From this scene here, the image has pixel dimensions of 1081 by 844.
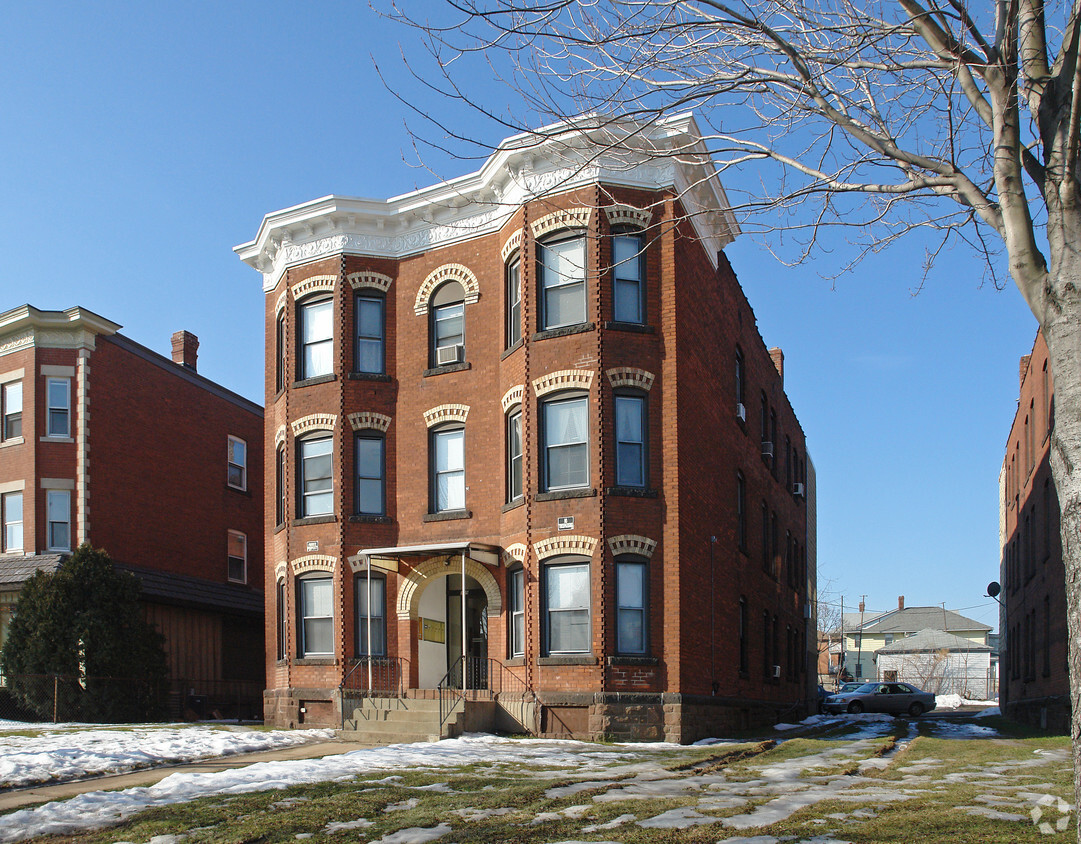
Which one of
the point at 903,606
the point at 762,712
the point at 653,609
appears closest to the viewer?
the point at 653,609

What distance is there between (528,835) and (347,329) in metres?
17.2

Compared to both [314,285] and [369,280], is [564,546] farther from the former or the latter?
[314,285]

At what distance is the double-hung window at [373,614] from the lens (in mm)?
23266

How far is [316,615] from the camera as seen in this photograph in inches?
941

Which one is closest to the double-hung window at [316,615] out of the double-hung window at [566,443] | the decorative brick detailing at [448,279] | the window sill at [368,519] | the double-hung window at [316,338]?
the window sill at [368,519]

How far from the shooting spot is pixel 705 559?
22.7 meters

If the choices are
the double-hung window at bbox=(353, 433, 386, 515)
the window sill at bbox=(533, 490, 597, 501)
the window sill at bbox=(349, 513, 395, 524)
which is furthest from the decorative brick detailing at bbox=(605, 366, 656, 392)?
the window sill at bbox=(349, 513, 395, 524)

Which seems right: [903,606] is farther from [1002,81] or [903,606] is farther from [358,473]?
[1002,81]

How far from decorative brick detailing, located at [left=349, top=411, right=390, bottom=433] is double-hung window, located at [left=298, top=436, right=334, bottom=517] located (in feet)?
2.36

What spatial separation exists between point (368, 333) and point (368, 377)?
1.17 m

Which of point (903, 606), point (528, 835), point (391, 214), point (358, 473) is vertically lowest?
point (903, 606)

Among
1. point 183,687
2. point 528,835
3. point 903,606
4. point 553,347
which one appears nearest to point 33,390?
point 183,687

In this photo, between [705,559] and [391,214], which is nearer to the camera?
[705,559]

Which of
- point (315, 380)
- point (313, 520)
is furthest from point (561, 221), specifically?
point (313, 520)
